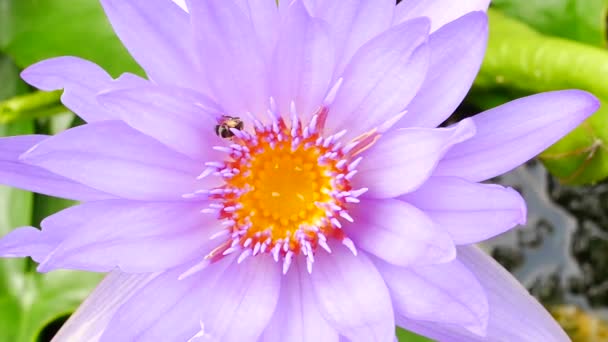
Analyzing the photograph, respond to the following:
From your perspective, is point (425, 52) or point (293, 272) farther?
point (293, 272)

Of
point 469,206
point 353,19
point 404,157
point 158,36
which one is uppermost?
point 158,36

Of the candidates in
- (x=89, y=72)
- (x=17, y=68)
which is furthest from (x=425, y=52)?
(x=17, y=68)

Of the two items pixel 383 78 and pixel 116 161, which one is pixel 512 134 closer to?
pixel 383 78

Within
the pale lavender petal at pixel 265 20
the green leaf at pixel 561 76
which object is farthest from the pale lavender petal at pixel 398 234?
the green leaf at pixel 561 76

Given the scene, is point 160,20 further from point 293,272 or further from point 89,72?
point 293,272

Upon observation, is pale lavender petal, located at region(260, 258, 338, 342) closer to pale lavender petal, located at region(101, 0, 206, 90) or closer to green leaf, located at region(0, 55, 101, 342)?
pale lavender petal, located at region(101, 0, 206, 90)

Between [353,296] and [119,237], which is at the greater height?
[119,237]

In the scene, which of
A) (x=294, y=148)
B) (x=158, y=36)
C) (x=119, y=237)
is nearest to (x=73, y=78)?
(x=158, y=36)

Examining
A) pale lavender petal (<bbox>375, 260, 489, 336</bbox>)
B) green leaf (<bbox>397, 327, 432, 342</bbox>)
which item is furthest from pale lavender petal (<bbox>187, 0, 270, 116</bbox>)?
green leaf (<bbox>397, 327, 432, 342</bbox>)
